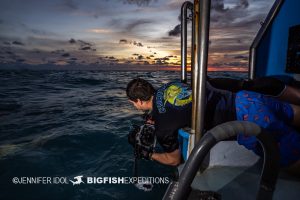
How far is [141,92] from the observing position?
10.6 feet

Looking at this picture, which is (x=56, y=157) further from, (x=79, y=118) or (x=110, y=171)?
(x=79, y=118)

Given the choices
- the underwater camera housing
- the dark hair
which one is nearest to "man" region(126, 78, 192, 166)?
the underwater camera housing

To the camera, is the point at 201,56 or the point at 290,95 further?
the point at 290,95

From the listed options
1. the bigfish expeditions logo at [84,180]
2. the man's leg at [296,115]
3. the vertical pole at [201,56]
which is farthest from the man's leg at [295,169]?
the bigfish expeditions logo at [84,180]

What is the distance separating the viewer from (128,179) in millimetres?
4793

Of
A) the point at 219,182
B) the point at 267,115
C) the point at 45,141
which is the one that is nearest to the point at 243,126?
the point at 219,182

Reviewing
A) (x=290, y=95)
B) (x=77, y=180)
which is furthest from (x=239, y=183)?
(x=77, y=180)

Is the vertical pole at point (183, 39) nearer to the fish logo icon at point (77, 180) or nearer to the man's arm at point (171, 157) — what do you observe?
the man's arm at point (171, 157)

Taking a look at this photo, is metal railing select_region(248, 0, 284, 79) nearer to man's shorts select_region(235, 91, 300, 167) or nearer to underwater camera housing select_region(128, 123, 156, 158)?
man's shorts select_region(235, 91, 300, 167)

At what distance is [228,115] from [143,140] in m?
1.20

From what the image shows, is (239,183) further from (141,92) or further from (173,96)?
(141,92)

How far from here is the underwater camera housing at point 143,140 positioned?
2.99m

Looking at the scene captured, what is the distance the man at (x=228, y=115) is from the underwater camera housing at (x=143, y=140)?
0.20m

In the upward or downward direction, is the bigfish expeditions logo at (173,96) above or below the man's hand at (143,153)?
above
